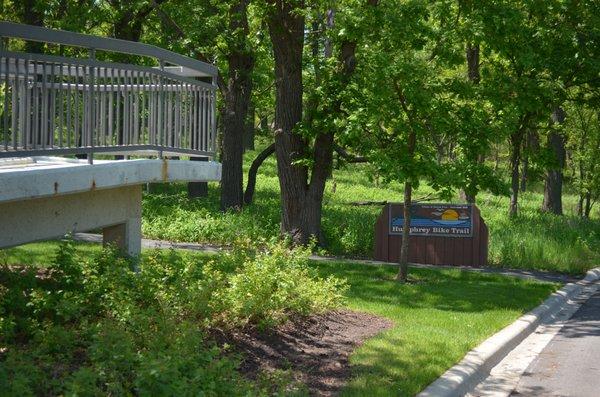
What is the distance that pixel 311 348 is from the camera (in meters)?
8.62

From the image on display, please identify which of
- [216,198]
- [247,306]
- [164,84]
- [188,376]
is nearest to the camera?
[188,376]

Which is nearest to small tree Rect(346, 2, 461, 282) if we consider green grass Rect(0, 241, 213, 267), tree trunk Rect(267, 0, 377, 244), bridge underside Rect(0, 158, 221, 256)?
tree trunk Rect(267, 0, 377, 244)

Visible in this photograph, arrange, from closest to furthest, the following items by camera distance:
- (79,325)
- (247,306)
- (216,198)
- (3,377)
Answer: (3,377) < (79,325) < (247,306) < (216,198)

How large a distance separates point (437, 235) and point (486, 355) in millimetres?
8959

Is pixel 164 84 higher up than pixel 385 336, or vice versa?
pixel 164 84

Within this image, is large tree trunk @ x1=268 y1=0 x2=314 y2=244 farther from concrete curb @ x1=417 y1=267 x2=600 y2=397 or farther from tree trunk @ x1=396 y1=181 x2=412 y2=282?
concrete curb @ x1=417 y1=267 x2=600 y2=397

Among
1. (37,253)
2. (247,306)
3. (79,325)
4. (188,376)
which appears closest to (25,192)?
(79,325)

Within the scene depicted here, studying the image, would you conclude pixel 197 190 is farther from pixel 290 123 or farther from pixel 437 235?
pixel 437 235

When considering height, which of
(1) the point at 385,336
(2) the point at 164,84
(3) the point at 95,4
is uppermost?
(3) the point at 95,4

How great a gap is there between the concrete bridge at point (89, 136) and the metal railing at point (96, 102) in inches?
0.5

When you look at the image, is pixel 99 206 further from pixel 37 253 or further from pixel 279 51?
pixel 279 51

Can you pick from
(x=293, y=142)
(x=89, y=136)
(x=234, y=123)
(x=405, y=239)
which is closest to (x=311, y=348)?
(x=89, y=136)

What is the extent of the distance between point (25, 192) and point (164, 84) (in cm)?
312

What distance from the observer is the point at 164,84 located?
9.56m
